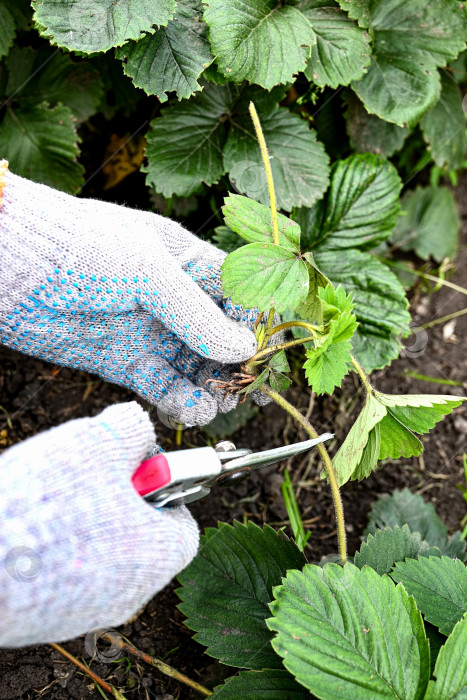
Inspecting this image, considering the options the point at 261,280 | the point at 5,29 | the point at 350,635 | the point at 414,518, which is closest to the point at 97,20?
the point at 5,29

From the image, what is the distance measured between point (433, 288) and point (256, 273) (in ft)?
4.00

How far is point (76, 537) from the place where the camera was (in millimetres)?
829

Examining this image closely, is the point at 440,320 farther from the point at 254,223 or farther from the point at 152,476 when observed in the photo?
the point at 152,476

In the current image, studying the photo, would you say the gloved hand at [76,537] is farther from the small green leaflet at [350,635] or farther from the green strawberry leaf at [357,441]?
the green strawberry leaf at [357,441]

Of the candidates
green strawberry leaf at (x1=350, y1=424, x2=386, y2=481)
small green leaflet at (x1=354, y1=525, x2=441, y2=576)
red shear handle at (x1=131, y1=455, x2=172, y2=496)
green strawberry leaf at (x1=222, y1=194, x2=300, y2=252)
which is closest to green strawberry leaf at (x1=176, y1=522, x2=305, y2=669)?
small green leaflet at (x1=354, y1=525, x2=441, y2=576)

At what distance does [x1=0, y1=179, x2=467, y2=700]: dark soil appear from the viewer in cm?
124

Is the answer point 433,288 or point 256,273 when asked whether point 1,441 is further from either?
point 433,288

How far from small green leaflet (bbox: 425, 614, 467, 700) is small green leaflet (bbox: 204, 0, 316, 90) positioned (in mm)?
1125

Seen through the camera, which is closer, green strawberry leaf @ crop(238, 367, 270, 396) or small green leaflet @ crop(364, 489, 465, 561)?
green strawberry leaf @ crop(238, 367, 270, 396)

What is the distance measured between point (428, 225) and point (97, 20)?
1.34 meters

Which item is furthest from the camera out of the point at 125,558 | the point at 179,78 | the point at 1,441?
the point at 1,441

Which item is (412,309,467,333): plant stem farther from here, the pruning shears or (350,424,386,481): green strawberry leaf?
the pruning shears

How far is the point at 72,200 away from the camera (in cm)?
114

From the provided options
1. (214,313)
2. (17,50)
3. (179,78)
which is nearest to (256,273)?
(214,313)
